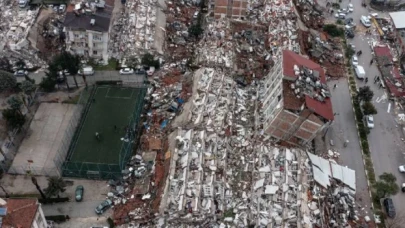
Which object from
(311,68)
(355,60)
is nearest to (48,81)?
(311,68)

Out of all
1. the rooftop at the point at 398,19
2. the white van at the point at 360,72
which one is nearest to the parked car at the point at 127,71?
the white van at the point at 360,72

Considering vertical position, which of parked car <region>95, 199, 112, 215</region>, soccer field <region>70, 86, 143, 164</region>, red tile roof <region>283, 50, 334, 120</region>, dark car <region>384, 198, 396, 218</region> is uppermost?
red tile roof <region>283, 50, 334, 120</region>

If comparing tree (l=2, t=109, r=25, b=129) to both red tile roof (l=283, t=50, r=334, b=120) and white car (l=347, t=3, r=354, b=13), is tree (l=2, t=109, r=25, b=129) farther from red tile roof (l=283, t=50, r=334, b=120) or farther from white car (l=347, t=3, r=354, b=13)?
white car (l=347, t=3, r=354, b=13)

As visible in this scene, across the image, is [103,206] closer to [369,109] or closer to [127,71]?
[127,71]

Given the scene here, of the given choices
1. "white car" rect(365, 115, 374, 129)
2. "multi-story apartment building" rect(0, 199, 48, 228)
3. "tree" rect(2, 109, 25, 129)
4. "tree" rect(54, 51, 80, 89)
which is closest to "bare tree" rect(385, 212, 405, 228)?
"white car" rect(365, 115, 374, 129)

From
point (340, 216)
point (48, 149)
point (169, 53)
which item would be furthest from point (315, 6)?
point (48, 149)

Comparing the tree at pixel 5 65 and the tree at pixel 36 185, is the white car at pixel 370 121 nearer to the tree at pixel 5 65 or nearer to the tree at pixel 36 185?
the tree at pixel 36 185
